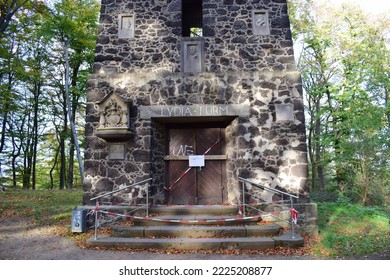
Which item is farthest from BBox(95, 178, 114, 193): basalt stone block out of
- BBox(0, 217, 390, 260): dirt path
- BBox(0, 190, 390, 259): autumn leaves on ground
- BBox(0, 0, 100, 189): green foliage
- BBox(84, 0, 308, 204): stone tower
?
BBox(0, 0, 100, 189): green foliage

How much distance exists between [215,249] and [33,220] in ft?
20.1

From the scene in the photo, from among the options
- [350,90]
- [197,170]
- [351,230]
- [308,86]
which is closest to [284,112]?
[197,170]

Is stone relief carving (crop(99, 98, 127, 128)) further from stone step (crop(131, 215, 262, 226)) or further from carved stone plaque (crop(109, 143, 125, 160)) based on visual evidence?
stone step (crop(131, 215, 262, 226))

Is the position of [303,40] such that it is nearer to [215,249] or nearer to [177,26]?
[177,26]

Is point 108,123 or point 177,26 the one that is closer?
point 108,123

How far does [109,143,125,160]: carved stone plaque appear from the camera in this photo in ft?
23.6

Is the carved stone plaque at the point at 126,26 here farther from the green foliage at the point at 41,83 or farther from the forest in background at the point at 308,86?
the green foliage at the point at 41,83

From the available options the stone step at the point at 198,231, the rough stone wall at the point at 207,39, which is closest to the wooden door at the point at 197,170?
the stone step at the point at 198,231

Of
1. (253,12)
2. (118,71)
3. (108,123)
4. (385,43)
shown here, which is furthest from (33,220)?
(385,43)

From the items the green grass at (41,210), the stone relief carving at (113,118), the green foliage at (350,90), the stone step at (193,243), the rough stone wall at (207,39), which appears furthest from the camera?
the green foliage at (350,90)

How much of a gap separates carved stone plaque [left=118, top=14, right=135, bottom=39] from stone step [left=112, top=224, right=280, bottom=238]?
5.28 m

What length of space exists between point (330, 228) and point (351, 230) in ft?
1.56

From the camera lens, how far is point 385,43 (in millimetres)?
14117

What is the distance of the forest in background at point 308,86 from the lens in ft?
35.1
